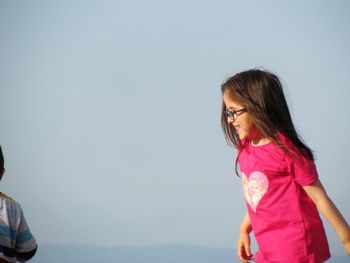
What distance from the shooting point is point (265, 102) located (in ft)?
3.33

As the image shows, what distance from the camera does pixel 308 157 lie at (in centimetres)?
96

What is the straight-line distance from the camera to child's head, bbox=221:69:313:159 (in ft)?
3.27

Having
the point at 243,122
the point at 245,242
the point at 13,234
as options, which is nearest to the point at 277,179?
the point at 243,122

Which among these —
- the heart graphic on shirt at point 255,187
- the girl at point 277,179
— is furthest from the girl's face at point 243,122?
the heart graphic on shirt at point 255,187

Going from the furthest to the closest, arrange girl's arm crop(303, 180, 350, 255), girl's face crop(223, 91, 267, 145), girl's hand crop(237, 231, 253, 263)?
girl's hand crop(237, 231, 253, 263), girl's face crop(223, 91, 267, 145), girl's arm crop(303, 180, 350, 255)

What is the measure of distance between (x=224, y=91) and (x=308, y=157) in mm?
303

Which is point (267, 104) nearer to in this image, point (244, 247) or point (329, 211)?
point (329, 211)

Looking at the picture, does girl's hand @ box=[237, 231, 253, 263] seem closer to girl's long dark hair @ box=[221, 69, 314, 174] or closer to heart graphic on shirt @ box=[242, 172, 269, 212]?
heart graphic on shirt @ box=[242, 172, 269, 212]

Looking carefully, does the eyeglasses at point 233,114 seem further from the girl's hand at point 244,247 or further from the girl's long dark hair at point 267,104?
the girl's hand at point 244,247

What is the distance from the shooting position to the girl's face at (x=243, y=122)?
3.43 ft

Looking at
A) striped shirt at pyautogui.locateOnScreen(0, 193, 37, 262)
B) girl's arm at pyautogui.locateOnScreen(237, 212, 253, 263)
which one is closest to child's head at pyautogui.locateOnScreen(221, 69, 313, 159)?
girl's arm at pyautogui.locateOnScreen(237, 212, 253, 263)

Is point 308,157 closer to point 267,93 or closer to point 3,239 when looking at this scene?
point 267,93

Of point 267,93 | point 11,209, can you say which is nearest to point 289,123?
point 267,93

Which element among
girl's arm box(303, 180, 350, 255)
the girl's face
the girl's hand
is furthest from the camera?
the girl's hand
